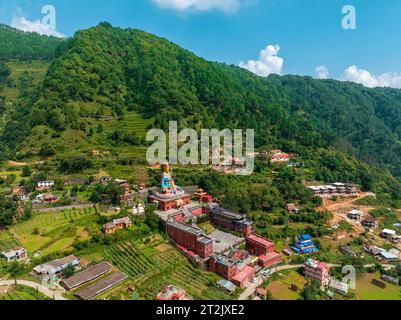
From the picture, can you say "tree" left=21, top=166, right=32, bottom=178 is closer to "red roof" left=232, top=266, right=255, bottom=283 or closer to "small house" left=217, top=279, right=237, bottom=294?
"small house" left=217, top=279, right=237, bottom=294

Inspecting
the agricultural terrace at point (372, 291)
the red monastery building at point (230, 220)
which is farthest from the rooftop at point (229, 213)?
the agricultural terrace at point (372, 291)

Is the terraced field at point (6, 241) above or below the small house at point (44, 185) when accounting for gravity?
below

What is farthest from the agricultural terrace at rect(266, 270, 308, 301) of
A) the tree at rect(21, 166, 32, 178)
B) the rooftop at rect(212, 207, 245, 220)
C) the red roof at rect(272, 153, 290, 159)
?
the tree at rect(21, 166, 32, 178)

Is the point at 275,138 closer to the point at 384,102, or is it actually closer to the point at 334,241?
the point at 334,241

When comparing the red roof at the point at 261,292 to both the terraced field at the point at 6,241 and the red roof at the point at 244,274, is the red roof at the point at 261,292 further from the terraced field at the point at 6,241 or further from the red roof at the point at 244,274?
the terraced field at the point at 6,241

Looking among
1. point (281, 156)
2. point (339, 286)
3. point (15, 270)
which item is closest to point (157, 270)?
point (15, 270)

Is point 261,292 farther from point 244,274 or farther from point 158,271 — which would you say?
point 158,271
